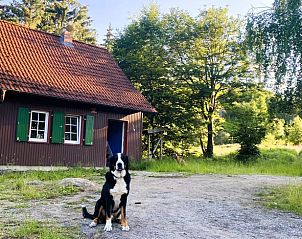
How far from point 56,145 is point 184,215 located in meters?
10.1

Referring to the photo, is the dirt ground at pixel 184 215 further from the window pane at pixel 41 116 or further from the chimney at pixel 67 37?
the chimney at pixel 67 37

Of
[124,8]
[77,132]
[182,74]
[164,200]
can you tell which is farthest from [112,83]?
[124,8]

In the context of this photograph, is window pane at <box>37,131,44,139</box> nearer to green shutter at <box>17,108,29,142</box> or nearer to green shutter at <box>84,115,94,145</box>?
green shutter at <box>17,108,29,142</box>

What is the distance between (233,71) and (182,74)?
Result: 3289mm

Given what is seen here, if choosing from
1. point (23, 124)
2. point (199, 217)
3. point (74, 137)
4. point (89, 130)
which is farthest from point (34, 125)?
point (199, 217)

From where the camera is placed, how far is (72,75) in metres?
17.4

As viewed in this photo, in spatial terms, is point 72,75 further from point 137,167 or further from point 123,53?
point 123,53

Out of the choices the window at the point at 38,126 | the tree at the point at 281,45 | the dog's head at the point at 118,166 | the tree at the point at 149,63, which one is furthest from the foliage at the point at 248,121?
the dog's head at the point at 118,166

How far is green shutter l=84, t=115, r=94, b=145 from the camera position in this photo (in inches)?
663

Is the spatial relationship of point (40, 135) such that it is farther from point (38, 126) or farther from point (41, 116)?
point (41, 116)

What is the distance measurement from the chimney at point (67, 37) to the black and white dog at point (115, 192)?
15055 millimetres

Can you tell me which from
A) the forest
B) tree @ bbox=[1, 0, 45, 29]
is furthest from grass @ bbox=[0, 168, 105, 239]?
tree @ bbox=[1, 0, 45, 29]

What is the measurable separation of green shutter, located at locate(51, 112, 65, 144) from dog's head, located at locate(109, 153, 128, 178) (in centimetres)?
1079

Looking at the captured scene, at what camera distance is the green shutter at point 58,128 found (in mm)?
15688
